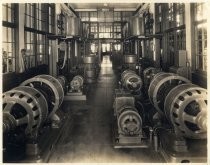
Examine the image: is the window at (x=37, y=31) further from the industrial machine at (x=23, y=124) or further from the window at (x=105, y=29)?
the window at (x=105, y=29)

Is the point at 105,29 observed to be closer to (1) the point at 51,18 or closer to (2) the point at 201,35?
(1) the point at 51,18

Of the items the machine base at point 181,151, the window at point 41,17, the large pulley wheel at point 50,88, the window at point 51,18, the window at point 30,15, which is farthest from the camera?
the window at point 51,18

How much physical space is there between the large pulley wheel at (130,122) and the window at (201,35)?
1968mm

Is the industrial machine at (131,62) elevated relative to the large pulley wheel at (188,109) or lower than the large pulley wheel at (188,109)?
elevated

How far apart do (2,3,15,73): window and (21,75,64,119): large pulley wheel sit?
33.8 inches

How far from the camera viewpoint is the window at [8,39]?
4922 millimetres

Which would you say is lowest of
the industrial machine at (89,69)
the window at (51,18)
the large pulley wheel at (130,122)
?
the large pulley wheel at (130,122)

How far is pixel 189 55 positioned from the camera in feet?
17.5

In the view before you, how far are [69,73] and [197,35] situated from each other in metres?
4.30

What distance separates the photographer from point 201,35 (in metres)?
4.96

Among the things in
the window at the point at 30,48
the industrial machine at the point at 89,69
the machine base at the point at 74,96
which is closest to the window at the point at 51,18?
the industrial machine at the point at 89,69

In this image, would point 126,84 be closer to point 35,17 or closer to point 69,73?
point 69,73

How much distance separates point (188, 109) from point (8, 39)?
3.66 metres

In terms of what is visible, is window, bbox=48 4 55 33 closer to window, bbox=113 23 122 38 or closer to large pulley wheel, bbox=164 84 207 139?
large pulley wheel, bbox=164 84 207 139
